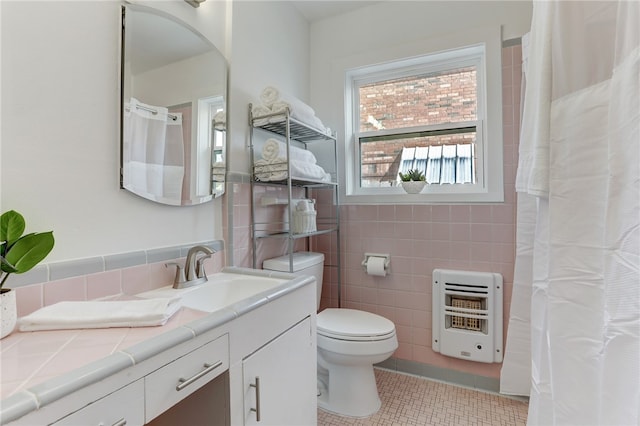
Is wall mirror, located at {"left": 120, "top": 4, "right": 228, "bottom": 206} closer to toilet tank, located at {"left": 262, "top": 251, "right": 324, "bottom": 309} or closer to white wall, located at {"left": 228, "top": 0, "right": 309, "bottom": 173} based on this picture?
white wall, located at {"left": 228, "top": 0, "right": 309, "bottom": 173}

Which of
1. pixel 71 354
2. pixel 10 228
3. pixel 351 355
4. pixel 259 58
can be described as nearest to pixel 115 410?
→ pixel 71 354

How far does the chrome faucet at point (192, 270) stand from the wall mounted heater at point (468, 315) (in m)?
1.34

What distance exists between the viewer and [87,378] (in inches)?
21.7

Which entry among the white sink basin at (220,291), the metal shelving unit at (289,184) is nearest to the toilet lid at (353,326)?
the metal shelving unit at (289,184)

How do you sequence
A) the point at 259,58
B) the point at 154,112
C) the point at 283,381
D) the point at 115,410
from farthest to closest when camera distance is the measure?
the point at 259,58, the point at 154,112, the point at 283,381, the point at 115,410

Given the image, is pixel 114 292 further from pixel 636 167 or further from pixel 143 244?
pixel 636 167

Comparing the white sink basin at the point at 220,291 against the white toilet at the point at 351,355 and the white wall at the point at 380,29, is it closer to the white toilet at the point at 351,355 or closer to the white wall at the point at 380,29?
the white toilet at the point at 351,355

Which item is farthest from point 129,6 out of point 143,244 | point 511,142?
point 511,142

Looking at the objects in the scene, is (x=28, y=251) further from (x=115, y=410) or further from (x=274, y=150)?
(x=274, y=150)

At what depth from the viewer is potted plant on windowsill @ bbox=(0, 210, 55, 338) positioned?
0.71m

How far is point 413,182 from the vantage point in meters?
2.00

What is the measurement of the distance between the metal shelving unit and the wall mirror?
9.1 inches

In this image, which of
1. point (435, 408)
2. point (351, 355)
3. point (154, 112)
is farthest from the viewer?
point (435, 408)

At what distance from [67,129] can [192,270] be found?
63 centimetres
